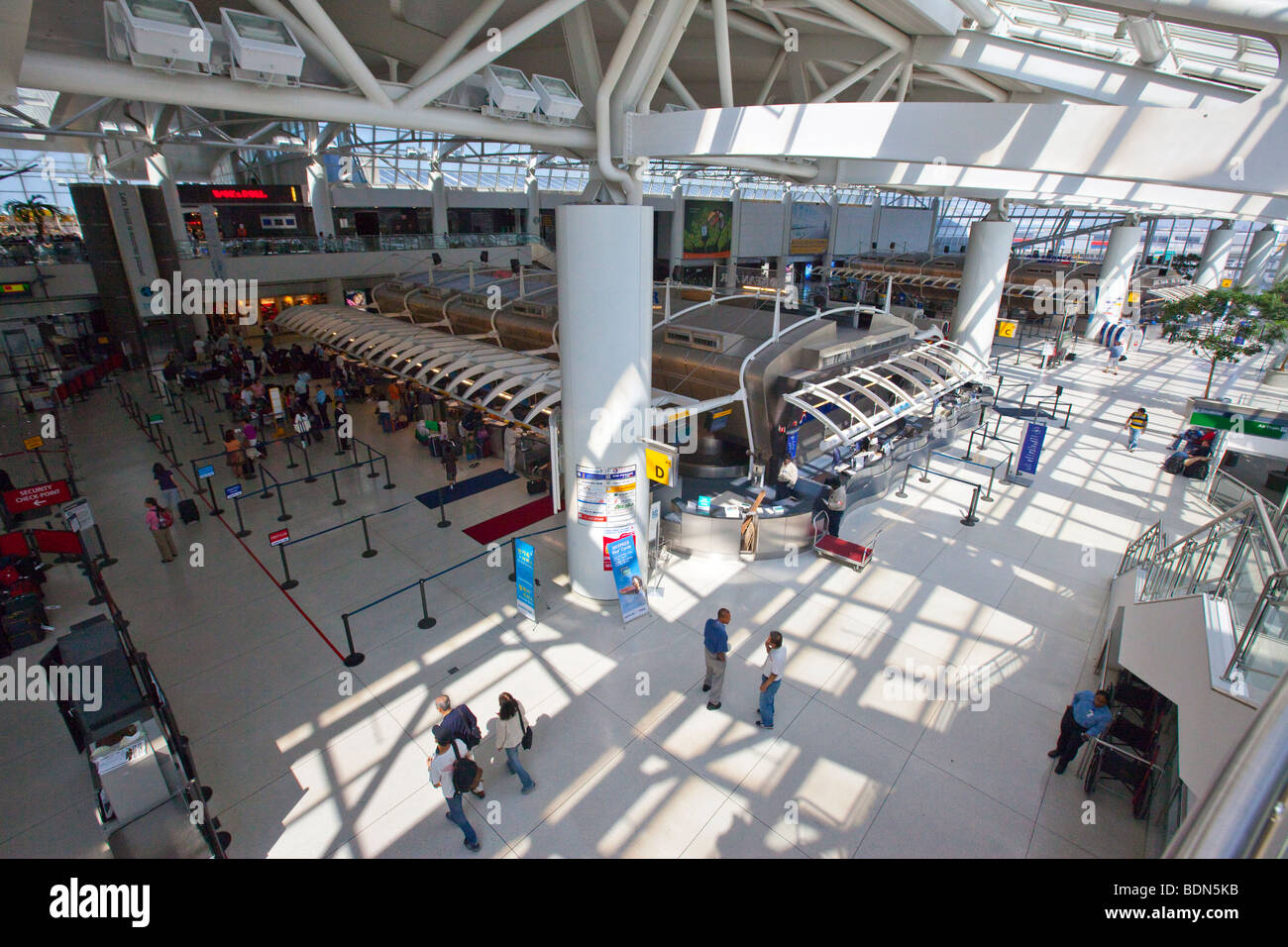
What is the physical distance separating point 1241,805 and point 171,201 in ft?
104

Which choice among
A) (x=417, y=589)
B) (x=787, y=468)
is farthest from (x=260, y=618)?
(x=787, y=468)

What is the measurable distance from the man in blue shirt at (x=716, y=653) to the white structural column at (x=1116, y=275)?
34.7 meters

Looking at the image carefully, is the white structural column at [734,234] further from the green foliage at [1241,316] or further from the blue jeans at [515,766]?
the blue jeans at [515,766]

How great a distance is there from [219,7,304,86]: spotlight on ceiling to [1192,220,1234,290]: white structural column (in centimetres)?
5096

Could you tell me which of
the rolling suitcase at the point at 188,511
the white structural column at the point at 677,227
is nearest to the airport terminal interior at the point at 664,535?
the rolling suitcase at the point at 188,511

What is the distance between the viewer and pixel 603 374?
896cm

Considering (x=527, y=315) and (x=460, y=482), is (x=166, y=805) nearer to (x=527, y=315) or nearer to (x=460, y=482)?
(x=460, y=482)

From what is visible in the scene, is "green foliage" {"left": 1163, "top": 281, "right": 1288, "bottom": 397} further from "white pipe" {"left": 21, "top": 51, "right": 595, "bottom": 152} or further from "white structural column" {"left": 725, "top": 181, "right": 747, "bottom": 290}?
"white structural column" {"left": 725, "top": 181, "right": 747, "bottom": 290}

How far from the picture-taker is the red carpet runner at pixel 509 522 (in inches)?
477

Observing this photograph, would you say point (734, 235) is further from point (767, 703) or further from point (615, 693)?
point (767, 703)

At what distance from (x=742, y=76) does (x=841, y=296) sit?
28.3 m

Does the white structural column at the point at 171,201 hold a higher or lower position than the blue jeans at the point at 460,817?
higher

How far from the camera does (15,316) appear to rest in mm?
23891

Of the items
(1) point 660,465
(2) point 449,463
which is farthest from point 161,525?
(1) point 660,465
